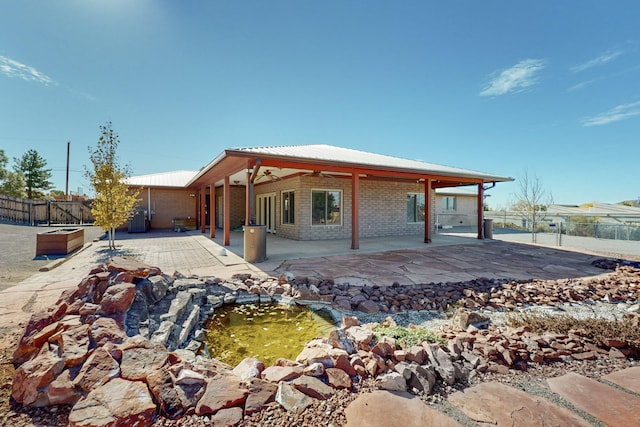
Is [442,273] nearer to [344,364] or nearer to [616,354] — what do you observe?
[616,354]

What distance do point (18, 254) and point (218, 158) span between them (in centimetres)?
656

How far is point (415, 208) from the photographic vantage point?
560 inches

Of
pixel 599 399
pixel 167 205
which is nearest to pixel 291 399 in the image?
pixel 599 399

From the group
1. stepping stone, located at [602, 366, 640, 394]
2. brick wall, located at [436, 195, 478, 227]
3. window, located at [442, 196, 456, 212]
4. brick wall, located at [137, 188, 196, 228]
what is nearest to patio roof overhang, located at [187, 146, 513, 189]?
stepping stone, located at [602, 366, 640, 394]

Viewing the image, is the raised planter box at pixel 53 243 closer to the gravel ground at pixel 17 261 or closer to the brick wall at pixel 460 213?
the gravel ground at pixel 17 261

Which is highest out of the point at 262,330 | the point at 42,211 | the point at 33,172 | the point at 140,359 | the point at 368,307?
the point at 33,172

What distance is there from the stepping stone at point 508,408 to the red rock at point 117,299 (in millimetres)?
3269

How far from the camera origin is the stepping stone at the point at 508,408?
1615 millimetres

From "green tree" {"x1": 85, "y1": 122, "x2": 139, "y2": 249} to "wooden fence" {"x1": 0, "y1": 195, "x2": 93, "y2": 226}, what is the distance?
39.3 feet

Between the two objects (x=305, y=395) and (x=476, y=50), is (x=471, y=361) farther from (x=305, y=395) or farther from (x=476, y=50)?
(x=476, y=50)

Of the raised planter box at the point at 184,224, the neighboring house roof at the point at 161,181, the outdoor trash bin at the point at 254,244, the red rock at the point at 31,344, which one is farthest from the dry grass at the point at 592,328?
the neighboring house roof at the point at 161,181

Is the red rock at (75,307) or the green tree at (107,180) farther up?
the green tree at (107,180)

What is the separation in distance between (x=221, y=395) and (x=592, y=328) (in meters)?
3.88

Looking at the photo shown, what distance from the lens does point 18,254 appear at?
7766 mm
